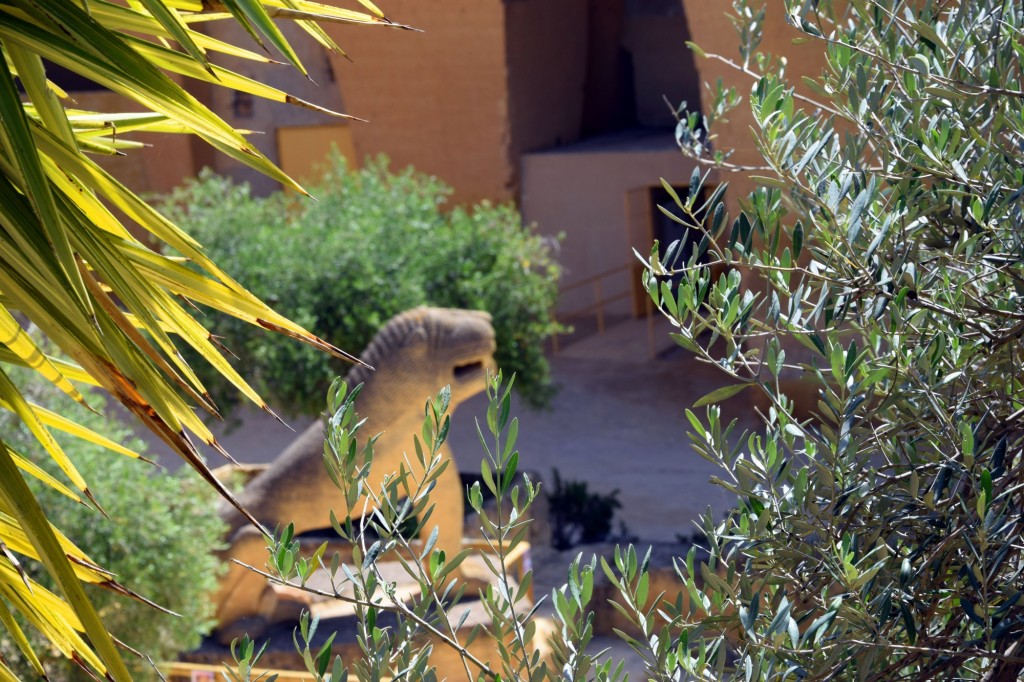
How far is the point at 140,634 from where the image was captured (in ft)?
16.6

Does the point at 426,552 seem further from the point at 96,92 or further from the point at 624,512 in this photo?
the point at 96,92

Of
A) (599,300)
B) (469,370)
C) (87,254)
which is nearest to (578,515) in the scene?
(469,370)

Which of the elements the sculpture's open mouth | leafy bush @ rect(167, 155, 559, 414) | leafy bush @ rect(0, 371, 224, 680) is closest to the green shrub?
leafy bush @ rect(167, 155, 559, 414)

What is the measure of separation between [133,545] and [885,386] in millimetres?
4079

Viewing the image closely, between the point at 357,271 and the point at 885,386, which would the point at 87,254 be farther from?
the point at 357,271

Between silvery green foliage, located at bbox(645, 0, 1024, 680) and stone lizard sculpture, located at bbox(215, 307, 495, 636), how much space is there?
456 centimetres

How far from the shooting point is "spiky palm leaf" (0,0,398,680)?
3.90 ft

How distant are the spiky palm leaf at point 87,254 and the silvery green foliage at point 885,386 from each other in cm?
66

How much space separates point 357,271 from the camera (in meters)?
8.97

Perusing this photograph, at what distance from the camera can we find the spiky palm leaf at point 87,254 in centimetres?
119

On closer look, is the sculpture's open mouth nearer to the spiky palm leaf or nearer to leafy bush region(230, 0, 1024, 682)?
leafy bush region(230, 0, 1024, 682)

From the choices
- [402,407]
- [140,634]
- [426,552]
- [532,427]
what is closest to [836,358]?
[426,552]

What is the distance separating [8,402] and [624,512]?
8.53m

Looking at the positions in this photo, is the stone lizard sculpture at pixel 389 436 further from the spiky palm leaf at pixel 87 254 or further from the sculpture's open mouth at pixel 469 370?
the spiky palm leaf at pixel 87 254
